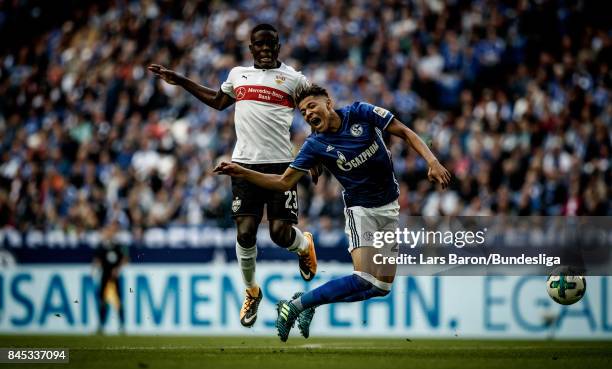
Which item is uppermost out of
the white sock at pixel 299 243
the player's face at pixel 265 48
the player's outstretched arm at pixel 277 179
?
the player's face at pixel 265 48

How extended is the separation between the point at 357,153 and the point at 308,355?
2.11 meters

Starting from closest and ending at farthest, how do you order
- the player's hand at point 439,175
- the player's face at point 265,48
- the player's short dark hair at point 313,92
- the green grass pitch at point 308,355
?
the player's hand at point 439,175, the green grass pitch at point 308,355, the player's short dark hair at point 313,92, the player's face at point 265,48

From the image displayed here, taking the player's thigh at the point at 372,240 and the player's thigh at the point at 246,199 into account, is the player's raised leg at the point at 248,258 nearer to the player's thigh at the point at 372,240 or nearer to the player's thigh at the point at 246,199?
the player's thigh at the point at 246,199

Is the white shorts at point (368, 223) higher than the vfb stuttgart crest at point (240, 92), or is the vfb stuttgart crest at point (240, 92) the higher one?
the vfb stuttgart crest at point (240, 92)

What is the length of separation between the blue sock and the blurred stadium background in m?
5.47

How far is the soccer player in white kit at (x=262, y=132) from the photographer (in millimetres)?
10891

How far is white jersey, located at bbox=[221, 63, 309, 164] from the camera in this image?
10.9 meters

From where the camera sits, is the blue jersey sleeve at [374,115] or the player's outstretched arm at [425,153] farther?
the blue jersey sleeve at [374,115]

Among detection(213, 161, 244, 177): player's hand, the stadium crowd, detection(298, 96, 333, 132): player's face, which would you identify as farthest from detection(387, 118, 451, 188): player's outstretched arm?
the stadium crowd

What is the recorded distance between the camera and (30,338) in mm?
15023

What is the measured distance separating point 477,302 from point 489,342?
136 centimetres

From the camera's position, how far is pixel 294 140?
1909cm

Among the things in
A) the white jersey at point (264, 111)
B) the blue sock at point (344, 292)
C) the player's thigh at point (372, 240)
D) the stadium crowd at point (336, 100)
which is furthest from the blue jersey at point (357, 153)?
the stadium crowd at point (336, 100)

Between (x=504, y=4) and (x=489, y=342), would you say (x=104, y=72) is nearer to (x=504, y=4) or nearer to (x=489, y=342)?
(x=504, y=4)
